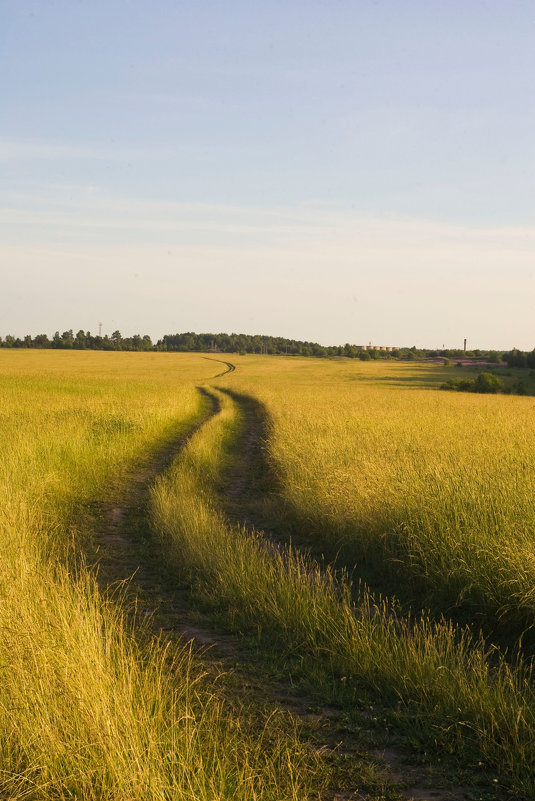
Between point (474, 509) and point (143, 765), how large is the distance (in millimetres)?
5852

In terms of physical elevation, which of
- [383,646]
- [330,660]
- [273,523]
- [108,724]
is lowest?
[273,523]

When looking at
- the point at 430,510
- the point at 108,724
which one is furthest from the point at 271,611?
the point at 430,510

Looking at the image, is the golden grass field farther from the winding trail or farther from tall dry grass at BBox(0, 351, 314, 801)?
the winding trail

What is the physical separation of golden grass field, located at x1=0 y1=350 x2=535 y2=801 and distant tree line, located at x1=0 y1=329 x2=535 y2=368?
112m

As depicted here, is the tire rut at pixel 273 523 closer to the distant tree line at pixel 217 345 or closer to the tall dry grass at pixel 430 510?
the tall dry grass at pixel 430 510

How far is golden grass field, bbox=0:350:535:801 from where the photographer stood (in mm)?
3428

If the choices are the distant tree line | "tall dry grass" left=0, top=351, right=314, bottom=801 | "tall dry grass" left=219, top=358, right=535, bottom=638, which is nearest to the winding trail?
"tall dry grass" left=0, top=351, right=314, bottom=801

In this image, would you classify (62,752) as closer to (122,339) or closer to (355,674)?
(355,674)

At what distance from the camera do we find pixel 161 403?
2647cm

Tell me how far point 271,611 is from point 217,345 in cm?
17479

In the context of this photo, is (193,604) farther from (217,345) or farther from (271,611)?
(217,345)

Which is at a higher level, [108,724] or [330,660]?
[108,724]

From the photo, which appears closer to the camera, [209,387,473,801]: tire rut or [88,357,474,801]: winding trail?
[209,387,473,801]: tire rut

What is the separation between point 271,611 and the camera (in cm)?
607
